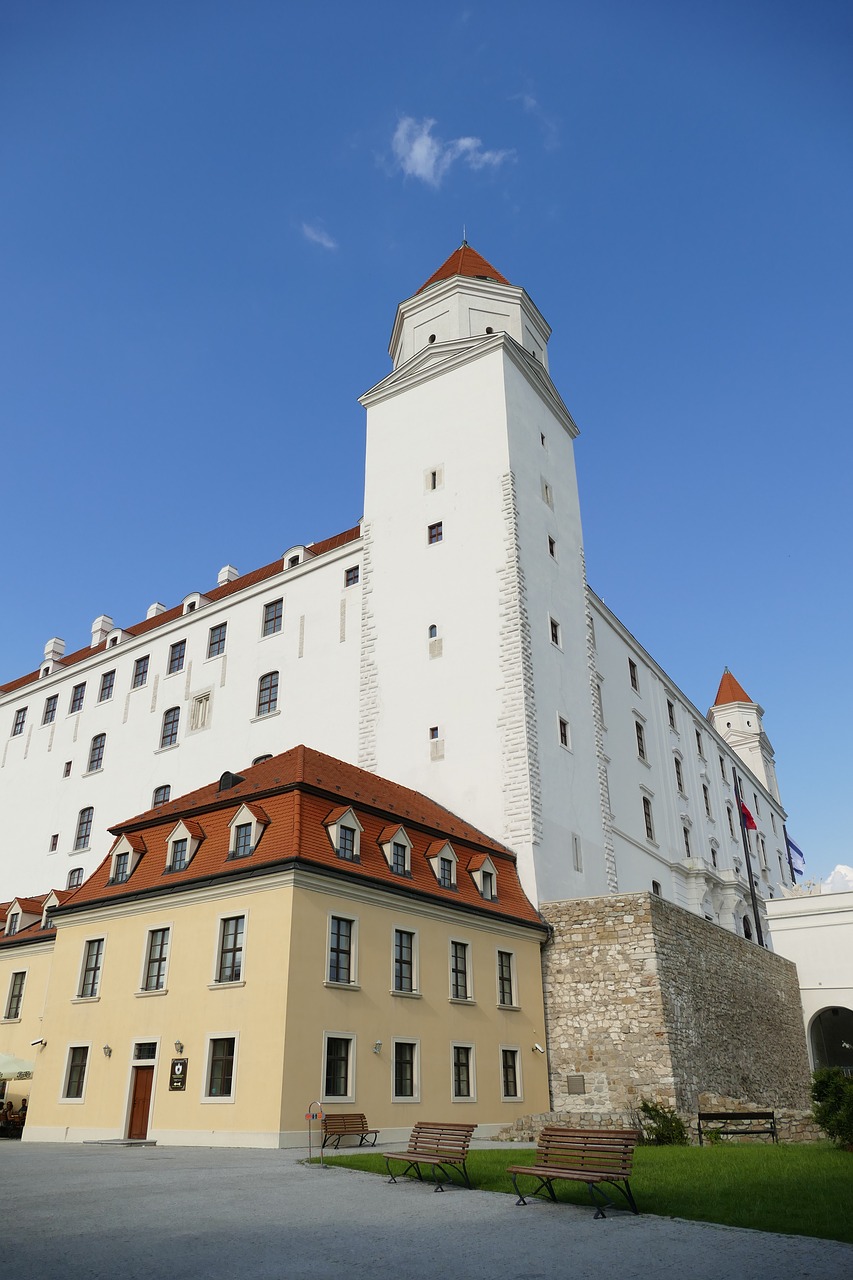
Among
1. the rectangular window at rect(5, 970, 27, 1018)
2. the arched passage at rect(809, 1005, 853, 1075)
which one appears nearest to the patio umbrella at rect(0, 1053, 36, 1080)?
the rectangular window at rect(5, 970, 27, 1018)

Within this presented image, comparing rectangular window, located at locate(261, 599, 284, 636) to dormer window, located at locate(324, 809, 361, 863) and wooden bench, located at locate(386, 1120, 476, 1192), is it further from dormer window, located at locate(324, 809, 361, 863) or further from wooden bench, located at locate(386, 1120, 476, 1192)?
wooden bench, located at locate(386, 1120, 476, 1192)

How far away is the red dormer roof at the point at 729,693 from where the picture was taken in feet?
249

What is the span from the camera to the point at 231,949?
21188mm

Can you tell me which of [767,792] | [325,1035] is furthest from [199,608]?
[767,792]

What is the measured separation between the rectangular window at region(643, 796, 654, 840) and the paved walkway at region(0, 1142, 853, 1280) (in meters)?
29.8

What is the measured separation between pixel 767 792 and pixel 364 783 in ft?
164

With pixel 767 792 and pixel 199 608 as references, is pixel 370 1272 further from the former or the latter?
pixel 767 792

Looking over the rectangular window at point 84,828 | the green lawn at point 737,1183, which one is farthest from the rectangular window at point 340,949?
the rectangular window at point 84,828

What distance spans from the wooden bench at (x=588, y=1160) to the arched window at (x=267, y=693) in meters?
28.5

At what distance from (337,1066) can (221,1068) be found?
8.02 feet

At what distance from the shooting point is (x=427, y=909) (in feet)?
78.9

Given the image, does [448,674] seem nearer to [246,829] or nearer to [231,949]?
[246,829]

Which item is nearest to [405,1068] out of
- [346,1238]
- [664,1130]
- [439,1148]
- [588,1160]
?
[664,1130]

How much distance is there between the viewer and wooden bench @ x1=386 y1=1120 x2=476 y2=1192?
41.7ft
